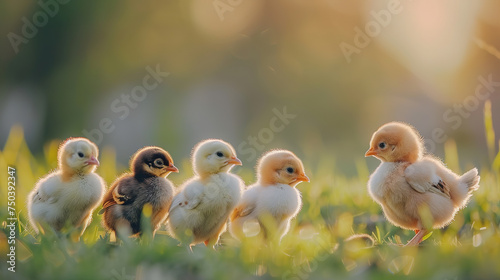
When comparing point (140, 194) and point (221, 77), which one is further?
point (221, 77)

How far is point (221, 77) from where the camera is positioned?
13.6 m

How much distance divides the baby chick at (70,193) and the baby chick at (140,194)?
112 mm

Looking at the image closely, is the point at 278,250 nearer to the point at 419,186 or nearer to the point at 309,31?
the point at 419,186

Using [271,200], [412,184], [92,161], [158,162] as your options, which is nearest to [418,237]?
[412,184]

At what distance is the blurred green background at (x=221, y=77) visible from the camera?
39.9 feet

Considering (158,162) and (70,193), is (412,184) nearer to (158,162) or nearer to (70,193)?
(158,162)

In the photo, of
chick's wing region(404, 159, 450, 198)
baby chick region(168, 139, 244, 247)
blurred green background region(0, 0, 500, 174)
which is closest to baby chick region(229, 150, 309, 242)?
baby chick region(168, 139, 244, 247)

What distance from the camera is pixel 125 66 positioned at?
486 inches

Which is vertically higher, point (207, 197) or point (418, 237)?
point (207, 197)

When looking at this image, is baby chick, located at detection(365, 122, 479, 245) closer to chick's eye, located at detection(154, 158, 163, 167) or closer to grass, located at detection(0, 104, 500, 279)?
grass, located at detection(0, 104, 500, 279)

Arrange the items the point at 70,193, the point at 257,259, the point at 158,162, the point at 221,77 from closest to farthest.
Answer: the point at 257,259
the point at 70,193
the point at 158,162
the point at 221,77

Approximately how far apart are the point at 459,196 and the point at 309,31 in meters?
9.48

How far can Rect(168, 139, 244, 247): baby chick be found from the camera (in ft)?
12.1

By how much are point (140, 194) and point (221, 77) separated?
10006 millimetres
